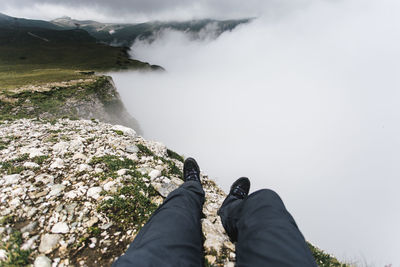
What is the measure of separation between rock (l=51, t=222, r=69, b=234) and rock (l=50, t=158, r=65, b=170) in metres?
2.62

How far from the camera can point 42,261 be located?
3.03m

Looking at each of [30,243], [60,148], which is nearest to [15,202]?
[30,243]

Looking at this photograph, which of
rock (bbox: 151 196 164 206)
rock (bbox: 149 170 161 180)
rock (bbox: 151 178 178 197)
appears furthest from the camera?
rock (bbox: 149 170 161 180)

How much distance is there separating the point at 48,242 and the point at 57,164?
3.20 meters

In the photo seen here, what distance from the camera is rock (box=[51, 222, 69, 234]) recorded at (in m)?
3.57

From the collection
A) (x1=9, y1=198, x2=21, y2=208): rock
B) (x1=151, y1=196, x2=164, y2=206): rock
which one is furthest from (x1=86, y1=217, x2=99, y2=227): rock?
(x1=9, y1=198, x2=21, y2=208): rock

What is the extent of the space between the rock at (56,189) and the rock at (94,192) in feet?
2.50

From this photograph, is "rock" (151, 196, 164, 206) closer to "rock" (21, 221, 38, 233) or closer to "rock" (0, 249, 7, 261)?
"rock" (21, 221, 38, 233)

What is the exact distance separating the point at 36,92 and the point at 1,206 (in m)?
27.6

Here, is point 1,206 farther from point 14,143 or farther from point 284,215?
point 284,215

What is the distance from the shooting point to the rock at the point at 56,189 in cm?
449

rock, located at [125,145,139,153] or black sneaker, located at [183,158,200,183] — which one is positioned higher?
rock, located at [125,145,139,153]

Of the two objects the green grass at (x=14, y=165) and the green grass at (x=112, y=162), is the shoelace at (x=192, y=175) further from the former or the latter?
the green grass at (x=14, y=165)

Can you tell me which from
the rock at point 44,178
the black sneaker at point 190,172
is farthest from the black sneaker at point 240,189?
the rock at point 44,178
